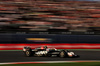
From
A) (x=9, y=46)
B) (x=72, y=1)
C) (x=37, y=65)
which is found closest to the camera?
(x=37, y=65)

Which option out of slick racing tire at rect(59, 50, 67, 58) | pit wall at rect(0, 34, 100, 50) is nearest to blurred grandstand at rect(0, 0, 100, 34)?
pit wall at rect(0, 34, 100, 50)

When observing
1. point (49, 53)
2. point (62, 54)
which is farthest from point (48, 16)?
point (62, 54)

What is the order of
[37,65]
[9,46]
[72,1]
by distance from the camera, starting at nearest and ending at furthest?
[37,65], [9,46], [72,1]

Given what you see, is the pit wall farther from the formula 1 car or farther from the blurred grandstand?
the formula 1 car

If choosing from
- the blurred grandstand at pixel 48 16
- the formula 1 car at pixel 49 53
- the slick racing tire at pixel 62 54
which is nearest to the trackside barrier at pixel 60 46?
the blurred grandstand at pixel 48 16

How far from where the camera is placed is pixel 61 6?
21.3 m

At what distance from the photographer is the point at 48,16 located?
19188 mm

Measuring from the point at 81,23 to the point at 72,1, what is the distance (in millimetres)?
4636

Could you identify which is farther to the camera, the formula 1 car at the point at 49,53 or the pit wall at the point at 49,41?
the pit wall at the point at 49,41

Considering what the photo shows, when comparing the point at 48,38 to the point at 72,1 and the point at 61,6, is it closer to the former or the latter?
the point at 61,6

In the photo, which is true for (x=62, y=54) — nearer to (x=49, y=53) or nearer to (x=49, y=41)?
(x=49, y=53)

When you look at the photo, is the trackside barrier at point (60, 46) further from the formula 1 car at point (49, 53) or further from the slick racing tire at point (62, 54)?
the slick racing tire at point (62, 54)

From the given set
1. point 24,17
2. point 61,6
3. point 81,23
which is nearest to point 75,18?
point 81,23

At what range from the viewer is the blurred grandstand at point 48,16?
17531 mm
